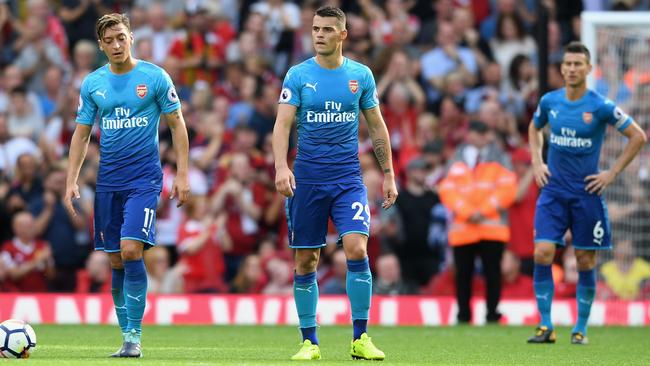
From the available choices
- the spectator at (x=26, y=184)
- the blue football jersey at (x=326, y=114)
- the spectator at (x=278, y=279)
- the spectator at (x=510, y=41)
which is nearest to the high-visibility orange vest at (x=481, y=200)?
the spectator at (x=278, y=279)

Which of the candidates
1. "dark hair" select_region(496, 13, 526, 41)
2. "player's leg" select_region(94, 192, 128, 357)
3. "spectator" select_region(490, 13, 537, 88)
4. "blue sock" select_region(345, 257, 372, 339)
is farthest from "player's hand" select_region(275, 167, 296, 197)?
"dark hair" select_region(496, 13, 526, 41)

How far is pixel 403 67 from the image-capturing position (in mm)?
19766

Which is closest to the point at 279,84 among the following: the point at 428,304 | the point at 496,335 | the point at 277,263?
the point at 277,263

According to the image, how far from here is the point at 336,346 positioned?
12.5 meters

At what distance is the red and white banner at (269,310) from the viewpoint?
1709 cm

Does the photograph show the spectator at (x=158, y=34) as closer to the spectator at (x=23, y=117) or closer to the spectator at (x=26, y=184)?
the spectator at (x=23, y=117)

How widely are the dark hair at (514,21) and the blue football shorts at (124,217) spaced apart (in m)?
10.8

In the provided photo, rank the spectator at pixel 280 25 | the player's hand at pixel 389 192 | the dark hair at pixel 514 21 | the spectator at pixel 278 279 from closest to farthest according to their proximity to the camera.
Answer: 1. the player's hand at pixel 389 192
2. the spectator at pixel 278 279
3. the dark hair at pixel 514 21
4. the spectator at pixel 280 25

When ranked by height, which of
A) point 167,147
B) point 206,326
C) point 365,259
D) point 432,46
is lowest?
point 206,326

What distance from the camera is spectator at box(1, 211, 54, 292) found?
58.9 ft

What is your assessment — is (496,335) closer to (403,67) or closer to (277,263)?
(277,263)

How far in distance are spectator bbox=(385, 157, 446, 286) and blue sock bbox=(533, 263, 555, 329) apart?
477 cm

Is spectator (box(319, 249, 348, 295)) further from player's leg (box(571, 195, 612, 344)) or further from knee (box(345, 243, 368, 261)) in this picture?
knee (box(345, 243, 368, 261))

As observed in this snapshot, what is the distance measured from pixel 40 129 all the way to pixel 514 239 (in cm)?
694
